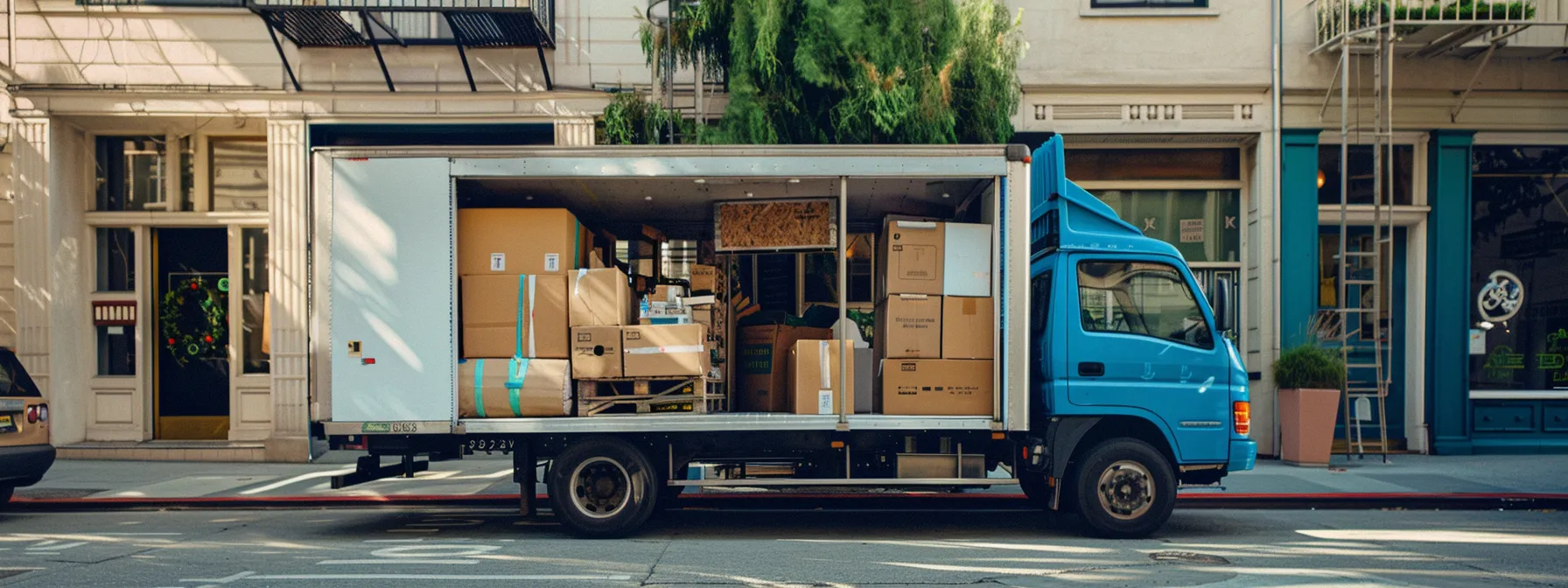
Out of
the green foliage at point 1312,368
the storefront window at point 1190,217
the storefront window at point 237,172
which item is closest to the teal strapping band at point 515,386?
the storefront window at point 237,172

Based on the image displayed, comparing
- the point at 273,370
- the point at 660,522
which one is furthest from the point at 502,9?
the point at 660,522

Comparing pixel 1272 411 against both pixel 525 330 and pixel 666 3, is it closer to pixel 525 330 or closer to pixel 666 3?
pixel 666 3

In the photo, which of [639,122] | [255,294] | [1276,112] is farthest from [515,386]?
Answer: [1276,112]

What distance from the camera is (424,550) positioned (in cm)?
822

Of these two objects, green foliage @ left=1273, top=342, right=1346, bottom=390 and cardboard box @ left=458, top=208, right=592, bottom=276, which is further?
green foliage @ left=1273, top=342, right=1346, bottom=390

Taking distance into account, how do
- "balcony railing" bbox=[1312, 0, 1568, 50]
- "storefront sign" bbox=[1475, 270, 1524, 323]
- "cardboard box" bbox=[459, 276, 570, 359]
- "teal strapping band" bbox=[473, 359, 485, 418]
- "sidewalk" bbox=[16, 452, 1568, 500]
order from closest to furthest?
"teal strapping band" bbox=[473, 359, 485, 418], "cardboard box" bbox=[459, 276, 570, 359], "sidewalk" bbox=[16, 452, 1568, 500], "balcony railing" bbox=[1312, 0, 1568, 50], "storefront sign" bbox=[1475, 270, 1524, 323]

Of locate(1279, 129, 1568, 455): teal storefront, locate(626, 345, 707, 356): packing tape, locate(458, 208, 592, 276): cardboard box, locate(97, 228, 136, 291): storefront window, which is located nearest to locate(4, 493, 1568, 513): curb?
locate(626, 345, 707, 356): packing tape

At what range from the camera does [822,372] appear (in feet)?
28.9

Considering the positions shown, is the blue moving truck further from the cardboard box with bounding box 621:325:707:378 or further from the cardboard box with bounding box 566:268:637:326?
the cardboard box with bounding box 566:268:637:326

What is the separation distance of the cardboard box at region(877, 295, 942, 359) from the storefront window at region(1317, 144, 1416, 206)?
26.7ft

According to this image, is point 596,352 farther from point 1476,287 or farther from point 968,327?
point 1476,287

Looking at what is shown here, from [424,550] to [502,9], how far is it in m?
7.00

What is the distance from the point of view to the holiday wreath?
1495 cm

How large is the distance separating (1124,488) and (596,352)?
4.00 metres
